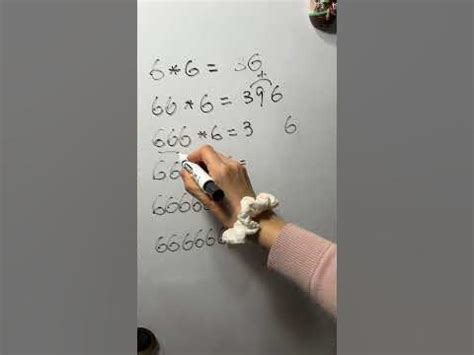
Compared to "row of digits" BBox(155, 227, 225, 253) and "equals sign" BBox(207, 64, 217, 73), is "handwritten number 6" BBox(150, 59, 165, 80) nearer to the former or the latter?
"equals sign" BBox(207, 64, 217, 73)

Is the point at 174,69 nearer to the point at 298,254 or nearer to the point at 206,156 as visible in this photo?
the point at 206,156

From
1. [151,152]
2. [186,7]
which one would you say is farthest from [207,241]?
[186,7]

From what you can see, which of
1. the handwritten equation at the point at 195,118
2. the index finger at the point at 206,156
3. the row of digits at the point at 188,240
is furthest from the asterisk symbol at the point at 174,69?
the row of digits at the point at 188,240

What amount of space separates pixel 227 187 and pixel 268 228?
0.08 m

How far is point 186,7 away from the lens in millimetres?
615

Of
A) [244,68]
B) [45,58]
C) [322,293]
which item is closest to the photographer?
[45,58]

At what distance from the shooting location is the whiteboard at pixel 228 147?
0.62 metres

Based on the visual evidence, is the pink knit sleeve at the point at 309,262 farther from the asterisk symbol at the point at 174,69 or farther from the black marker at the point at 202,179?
the asterisk symbol at the point at 174,69

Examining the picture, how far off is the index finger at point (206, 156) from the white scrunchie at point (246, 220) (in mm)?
65

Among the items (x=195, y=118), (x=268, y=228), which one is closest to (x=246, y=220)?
(x=268, y=228)

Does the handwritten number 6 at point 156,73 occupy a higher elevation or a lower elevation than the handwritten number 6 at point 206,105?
higher

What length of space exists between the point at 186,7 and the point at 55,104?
18.2 inches

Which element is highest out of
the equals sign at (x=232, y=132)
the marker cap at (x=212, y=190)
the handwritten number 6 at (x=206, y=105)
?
the handwritten number 6 at (x=206, y=105)

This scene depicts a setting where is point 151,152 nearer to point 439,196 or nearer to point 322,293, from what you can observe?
point 322,293
